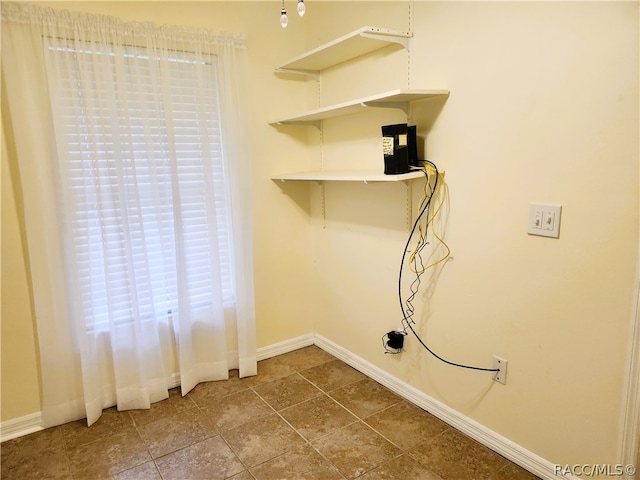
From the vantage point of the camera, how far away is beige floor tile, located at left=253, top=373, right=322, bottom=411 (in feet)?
8.37

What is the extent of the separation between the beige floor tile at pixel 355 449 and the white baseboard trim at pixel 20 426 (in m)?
1.55

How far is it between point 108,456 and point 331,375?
137 cm

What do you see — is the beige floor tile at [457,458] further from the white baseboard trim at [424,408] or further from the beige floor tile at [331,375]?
the beige floor tile at [331,375]

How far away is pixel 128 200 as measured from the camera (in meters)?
2.34

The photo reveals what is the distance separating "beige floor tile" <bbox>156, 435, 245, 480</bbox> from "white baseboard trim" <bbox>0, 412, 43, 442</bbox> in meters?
0.82

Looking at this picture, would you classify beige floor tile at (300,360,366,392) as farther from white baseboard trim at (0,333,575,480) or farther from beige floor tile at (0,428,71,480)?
beige floor tile at (0,428,71,480)

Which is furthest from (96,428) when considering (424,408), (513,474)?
(513,474)

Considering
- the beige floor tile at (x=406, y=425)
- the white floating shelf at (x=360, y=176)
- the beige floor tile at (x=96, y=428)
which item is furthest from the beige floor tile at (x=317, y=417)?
the white floating shelf at (x=360, y=176)

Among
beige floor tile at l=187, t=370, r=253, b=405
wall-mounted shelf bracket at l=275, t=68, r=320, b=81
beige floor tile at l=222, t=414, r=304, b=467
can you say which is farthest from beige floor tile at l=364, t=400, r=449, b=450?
wall-mounted shelf bracket at l=275, t=68, r=320, b=81

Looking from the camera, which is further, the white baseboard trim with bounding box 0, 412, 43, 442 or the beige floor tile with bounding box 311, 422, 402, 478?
the white baseboard trim with bounding box 0, 412, 43, 442

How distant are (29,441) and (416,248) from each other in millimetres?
2318

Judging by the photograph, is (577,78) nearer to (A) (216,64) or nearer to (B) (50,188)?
(A) (216,64)

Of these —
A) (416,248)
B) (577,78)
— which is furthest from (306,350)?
(577,78)

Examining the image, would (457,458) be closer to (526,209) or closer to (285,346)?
(526,209)
